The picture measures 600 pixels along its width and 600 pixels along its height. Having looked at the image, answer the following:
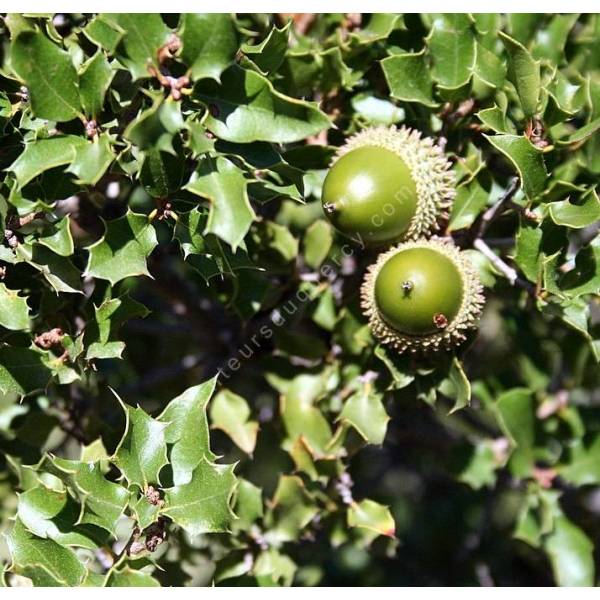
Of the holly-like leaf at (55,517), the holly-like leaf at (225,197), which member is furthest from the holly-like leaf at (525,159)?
the holly-like leaf at (55,517)

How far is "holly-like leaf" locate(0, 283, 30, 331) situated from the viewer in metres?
1.59

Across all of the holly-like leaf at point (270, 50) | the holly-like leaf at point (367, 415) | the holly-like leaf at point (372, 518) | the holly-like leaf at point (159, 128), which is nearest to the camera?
the holly-like leaf at point (159, 128)

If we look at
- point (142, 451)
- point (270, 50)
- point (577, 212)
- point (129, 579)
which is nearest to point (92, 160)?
point (270, 50)

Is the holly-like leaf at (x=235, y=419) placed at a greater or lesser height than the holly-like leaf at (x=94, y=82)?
lesser

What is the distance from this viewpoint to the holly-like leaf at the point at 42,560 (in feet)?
5.42

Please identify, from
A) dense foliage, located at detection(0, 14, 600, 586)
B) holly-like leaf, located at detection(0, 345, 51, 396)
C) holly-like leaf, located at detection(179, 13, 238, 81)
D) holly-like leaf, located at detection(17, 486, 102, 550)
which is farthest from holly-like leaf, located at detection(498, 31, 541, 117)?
holly-like leaf, located at detection(17, 486, 102, 550)

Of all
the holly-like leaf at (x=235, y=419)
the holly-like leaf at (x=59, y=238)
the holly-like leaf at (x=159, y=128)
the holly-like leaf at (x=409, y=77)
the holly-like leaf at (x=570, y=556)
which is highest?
the holly-like leaf at (x=159, y=128)

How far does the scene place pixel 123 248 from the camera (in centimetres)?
166

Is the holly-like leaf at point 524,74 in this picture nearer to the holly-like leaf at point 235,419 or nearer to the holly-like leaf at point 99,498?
the holly-like leaf at point 235,419

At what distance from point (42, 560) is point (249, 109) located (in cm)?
96

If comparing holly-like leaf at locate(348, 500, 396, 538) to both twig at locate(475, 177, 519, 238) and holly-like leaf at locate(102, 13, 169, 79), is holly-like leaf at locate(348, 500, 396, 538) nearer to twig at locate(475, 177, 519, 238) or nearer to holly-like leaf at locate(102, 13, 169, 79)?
twig at locate(475, 177, 519, 238)

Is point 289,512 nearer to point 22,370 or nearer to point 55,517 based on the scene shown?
point 55,517

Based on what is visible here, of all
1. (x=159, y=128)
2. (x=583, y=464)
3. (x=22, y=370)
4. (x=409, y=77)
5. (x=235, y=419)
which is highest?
(x=159, y=128)

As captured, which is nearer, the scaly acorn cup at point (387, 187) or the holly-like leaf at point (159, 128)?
the holly-like leaf at point (159, 128)
